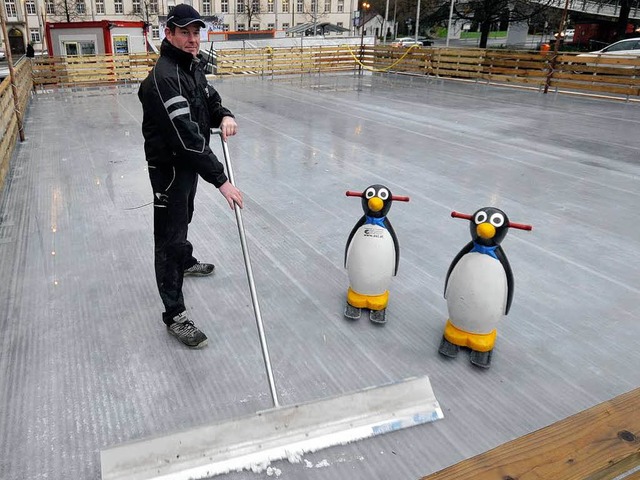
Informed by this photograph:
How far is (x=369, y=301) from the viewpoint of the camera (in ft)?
10.1

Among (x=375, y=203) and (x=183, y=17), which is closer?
(x=183, y=17)

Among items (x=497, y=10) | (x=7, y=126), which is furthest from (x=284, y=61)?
(x=497, y=10)

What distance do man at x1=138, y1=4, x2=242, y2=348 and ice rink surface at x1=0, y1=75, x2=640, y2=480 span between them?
1.18 ft

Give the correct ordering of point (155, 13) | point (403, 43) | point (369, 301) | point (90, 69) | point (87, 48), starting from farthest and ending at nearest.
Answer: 1. point (155, 13)
2. point (403, 43)
3. point (87, 48)
4. point (90, 69)
5. point (369, 301)

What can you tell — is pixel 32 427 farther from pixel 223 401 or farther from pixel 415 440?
pixel 415 440

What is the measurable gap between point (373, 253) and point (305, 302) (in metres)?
0.68

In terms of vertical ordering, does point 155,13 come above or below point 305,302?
above

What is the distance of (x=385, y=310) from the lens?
3143 millimetres

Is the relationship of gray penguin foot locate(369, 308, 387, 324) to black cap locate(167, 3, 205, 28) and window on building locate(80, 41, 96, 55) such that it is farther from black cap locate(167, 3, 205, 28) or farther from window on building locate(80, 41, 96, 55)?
window on building locate(80, 41, 96, 55)

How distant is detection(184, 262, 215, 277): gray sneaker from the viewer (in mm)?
3648

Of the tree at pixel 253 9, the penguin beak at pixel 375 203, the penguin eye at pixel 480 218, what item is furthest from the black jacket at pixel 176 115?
the tree at pixel 253 9

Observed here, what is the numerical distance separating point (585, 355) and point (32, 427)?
114 inches

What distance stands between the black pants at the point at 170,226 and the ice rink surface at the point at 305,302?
0.30 metres

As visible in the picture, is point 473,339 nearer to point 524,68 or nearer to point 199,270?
point 199,270
